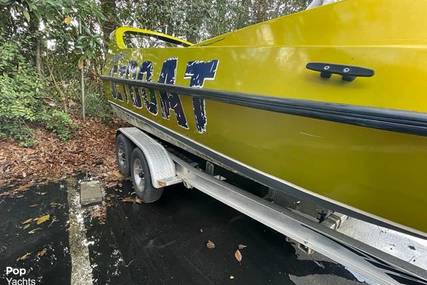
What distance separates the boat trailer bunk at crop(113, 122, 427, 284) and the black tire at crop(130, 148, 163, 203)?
0.05 feet

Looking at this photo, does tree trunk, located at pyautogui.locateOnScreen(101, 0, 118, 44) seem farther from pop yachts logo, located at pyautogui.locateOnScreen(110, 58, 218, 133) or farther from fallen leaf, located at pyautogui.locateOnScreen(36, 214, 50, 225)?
fallen leaf, located at pyautogui.locateOnScreen(36, 214, 50, 225)

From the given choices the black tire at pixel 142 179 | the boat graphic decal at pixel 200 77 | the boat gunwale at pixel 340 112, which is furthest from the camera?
the black tire at pixel 142 179

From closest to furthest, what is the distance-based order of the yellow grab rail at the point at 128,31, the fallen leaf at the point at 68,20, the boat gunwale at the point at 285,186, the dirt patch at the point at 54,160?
the boat gunwale at the point at 285,186, the dirt patch at the point at 54,160, the yellow grab rail at the point at 128,31, the fallen leaf at the point at 68,20

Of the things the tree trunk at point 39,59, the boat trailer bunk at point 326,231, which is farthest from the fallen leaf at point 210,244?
the tree trunk at point 39,59

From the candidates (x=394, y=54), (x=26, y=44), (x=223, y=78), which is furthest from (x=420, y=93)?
(x=26, y=44)

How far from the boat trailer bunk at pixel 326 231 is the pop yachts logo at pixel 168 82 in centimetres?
31

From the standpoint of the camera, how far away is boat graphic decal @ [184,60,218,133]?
1922mm

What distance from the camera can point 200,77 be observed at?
202cm

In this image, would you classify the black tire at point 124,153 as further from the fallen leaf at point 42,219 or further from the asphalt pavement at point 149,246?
the fallen leaf at point 42,219

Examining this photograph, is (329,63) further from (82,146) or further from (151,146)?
(82,146)

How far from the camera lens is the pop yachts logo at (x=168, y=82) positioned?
6.63ft

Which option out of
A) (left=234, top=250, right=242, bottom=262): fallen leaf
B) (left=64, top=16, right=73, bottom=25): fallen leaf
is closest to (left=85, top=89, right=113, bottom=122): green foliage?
(left=64, top=16, right=73, bottom=25): fallen leaf
